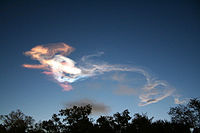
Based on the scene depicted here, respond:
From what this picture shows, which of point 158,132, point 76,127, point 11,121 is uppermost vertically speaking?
point 11,121

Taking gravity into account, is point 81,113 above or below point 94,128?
above

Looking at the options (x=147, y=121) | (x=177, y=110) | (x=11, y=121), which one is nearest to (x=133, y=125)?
(x=147, y=121)

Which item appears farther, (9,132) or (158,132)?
(9,132)

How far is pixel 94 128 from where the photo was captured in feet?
214

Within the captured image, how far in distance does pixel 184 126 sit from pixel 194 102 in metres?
11.0

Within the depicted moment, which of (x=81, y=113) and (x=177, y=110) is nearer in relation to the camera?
(x=177, y=110)

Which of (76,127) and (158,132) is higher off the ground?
(76,127)

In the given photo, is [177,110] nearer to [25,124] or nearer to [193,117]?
[193,117]

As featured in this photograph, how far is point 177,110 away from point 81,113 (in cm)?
4205

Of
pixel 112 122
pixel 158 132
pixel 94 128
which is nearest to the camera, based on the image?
pixel 158 132

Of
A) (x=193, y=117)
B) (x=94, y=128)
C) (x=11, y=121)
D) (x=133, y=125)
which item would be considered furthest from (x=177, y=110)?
(x=11, y=121)

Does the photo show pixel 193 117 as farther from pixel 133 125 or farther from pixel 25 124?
pixel 25 124

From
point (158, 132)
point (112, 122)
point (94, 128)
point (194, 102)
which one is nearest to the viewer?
point (158, 132)

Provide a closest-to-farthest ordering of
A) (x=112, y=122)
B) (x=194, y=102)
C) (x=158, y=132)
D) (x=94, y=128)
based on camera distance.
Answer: (x=158, y=132)
(x=194, y=102)
(x=94, y=128)
(x=112, y=122)
